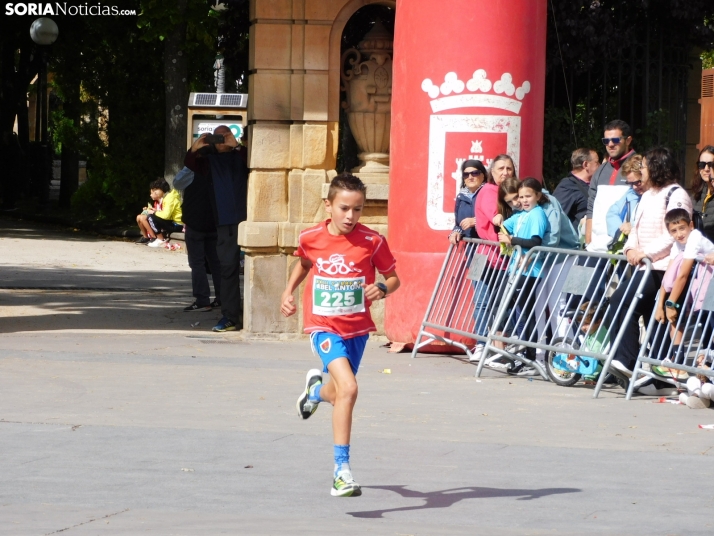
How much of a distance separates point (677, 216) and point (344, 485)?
13.3 feet

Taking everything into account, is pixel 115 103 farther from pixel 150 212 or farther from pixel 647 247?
pixel 647 247

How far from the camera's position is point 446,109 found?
11.3 metres

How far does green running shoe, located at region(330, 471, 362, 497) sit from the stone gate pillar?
5.55 m

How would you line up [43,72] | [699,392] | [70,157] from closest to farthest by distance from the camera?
1. [699,392]
2. [70,157]
3. [43,72]

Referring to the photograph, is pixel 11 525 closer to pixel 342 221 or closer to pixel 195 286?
pixel 342 221

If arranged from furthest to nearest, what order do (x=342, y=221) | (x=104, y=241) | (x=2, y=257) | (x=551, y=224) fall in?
1. (x=104, y=241)
2. (x=2, y=257)
3. (x=551, y=224)
4. (x=342, y=221)

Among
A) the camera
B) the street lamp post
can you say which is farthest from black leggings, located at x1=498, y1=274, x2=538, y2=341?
the street lamp post

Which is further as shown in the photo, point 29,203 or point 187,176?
point 29,203

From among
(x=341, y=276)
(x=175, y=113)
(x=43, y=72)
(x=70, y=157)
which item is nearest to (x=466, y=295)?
(x=341, y=276)

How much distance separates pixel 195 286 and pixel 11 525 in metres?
9.01

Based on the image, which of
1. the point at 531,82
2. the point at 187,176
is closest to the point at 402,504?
the point at 531,82

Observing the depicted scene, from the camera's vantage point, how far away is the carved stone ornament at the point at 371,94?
12.6m

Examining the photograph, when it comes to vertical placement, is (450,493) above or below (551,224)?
below

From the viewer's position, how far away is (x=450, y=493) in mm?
6184
